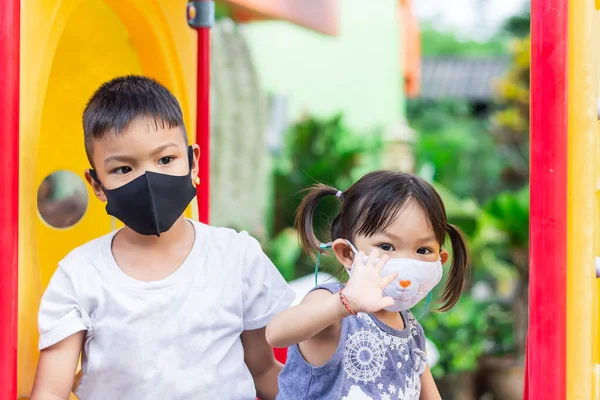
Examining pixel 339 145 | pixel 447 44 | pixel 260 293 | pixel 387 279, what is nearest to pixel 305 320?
pixel 387 279

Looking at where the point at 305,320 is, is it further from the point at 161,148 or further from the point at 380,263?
the point at 161,148

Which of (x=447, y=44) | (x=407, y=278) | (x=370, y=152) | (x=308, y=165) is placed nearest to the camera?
(x=407, y=278)

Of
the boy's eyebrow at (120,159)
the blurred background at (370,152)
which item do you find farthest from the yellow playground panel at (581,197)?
the blurred background at (370,152)

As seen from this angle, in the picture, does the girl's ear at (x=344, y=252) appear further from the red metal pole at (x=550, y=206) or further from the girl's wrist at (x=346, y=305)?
the red metal pole at (x=550, y=206)

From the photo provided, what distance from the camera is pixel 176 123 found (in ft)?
7.10

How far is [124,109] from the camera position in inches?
82.8

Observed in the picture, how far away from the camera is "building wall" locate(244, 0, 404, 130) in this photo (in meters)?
11.0

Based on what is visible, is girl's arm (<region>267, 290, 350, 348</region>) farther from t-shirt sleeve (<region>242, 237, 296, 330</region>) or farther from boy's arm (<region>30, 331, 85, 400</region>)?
boy's arm (<region>30, 331, 85, 400</region>)

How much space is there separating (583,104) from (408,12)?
10.0 metres

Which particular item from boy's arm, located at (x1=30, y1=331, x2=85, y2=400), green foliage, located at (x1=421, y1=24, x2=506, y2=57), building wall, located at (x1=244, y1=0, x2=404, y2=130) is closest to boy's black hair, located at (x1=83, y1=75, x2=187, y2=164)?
boy's arm, located at (x1=30, y1=331, x2=85, y2=400)

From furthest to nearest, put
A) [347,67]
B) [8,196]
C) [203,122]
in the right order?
1. [347,67]
2. [203,122]
3. [8,196]

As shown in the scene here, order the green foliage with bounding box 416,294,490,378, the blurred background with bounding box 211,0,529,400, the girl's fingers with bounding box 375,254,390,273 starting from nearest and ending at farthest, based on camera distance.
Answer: the girl's fingers with bounding box 375,254,390,273 → the green foliage with bounding box 416,294,490,378 → the blurred background with bounding box 211,0,529,400

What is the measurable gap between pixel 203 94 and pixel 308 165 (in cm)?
561

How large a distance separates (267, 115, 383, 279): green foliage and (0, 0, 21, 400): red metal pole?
6.24 m
